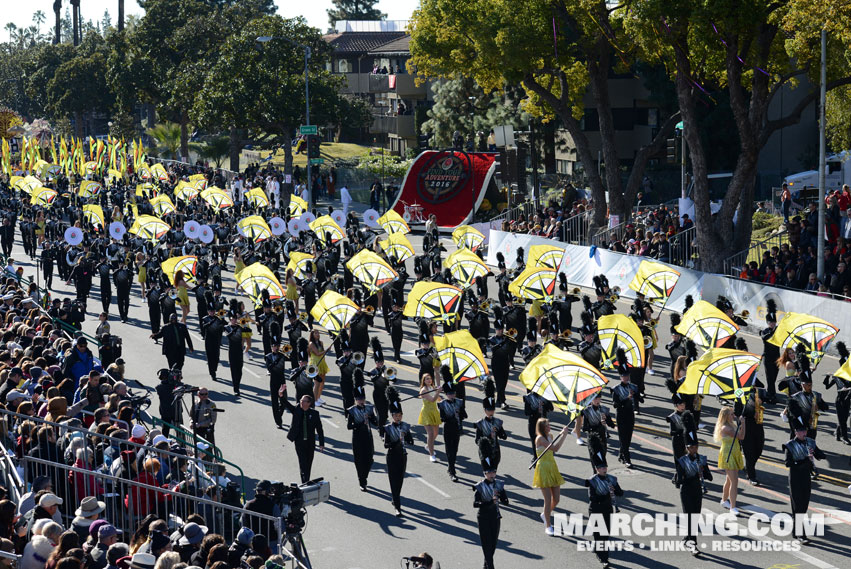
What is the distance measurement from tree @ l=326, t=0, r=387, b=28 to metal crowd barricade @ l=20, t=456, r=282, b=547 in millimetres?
106911

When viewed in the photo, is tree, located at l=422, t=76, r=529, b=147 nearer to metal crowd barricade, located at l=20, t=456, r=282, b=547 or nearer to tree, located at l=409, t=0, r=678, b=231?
tree, located at l=409, t=0, r=678, b=231

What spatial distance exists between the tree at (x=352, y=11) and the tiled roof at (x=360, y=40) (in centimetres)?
2747

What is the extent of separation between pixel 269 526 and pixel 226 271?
24.3 meters

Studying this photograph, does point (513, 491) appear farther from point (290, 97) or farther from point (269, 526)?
point (290, 97)

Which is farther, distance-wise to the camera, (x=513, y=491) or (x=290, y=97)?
(x=290, y=97)

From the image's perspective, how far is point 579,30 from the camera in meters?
34.6

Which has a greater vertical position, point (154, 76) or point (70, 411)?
point (154, 76)

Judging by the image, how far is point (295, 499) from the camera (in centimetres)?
1270

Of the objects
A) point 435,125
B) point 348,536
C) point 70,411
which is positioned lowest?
point 348,536

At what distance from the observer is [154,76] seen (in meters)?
68.8

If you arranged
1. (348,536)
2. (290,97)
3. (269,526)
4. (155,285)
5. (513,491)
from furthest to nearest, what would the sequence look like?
1. (290,97)
2. (155,285)
3. (513,491)
4. (348,536)
5. (269,526)

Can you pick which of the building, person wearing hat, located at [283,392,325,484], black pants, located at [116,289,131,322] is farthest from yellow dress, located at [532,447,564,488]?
the building

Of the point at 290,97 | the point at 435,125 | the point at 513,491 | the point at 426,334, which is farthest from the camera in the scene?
the point at 435,125

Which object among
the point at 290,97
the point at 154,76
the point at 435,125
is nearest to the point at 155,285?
the point at 290,97
